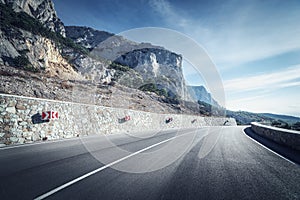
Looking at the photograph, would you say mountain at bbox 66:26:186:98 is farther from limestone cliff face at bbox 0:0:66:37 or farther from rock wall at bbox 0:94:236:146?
rock wall at bbox 0:94:236:146

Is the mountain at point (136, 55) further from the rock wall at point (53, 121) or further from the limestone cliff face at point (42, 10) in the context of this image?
the rock wall at point (53, 121)

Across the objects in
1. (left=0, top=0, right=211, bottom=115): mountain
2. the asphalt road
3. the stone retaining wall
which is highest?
(left=0, top=0, right=211, bottom=115): mountain

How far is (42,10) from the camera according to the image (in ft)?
227

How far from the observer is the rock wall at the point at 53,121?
28.8ft

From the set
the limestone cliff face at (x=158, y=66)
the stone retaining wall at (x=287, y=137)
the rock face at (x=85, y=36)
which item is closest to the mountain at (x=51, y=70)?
the limestone cliff face at (x=158, y=66)

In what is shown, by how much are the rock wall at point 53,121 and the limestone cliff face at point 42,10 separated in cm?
5327

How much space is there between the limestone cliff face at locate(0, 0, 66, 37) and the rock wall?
53.3m

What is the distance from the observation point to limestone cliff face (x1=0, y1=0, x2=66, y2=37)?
5706 centimetres

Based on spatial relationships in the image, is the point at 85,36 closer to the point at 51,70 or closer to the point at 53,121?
the point at 51,70

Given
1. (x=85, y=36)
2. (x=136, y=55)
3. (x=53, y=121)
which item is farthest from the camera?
(x=85, y=36)

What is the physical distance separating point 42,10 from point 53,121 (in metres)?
74.1

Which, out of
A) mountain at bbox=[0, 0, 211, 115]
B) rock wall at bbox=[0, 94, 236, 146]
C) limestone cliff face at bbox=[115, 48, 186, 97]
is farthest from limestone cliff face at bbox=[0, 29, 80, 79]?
limestone cliff face at bbox=[115, 48, 186, 97]

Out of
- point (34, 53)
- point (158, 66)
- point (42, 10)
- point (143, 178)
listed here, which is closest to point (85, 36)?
point (158, 66)

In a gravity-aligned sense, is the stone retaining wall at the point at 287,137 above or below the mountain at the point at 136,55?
below
